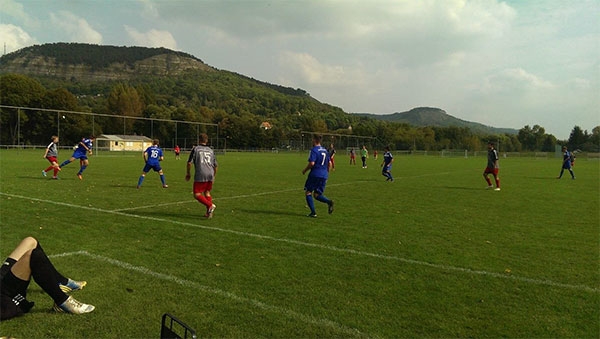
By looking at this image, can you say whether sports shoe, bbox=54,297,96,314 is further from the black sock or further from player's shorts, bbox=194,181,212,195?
player's shorts, bbox=194,181,212,195

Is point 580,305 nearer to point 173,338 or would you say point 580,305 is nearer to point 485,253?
point 485,253

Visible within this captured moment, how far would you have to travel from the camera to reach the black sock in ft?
13.6

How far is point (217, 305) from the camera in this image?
4.54 meters

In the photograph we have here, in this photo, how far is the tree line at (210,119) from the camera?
74.8 metres

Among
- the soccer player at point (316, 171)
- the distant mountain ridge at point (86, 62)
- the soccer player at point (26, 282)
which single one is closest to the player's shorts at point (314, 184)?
the soccer player at point (316, 171)

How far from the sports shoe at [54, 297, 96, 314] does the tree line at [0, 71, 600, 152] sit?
4289 centimetres

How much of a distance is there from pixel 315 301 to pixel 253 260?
1.78m

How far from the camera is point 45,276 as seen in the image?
4211 millimetres

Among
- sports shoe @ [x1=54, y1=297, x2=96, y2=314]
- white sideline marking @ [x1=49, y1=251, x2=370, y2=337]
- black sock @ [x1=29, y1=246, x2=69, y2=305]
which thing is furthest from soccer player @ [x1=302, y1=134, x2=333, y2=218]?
black sock @ [x1=29, y1=246, x2=69, y2=305]

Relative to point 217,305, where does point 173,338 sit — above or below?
above

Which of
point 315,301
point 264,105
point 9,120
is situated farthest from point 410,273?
point 264,105

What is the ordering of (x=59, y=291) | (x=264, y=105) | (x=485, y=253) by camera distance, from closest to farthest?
(x=59, y=291) → (x=485, y=253) → (x=264, y=105)

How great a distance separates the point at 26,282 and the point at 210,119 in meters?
115

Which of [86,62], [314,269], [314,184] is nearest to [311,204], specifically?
[314,184]
